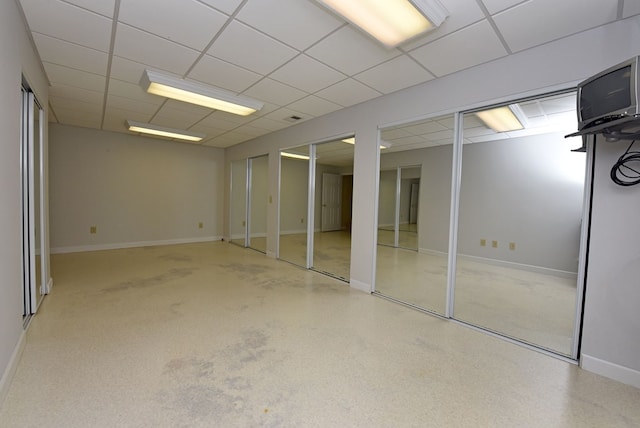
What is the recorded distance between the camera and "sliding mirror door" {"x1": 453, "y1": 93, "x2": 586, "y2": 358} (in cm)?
316

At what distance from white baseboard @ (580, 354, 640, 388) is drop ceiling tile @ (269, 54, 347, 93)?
3.26 m

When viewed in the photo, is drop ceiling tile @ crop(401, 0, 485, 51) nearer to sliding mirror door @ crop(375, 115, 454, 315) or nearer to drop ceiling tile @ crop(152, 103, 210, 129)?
sliding mirror door @ crop(375, 115, 454, 315)

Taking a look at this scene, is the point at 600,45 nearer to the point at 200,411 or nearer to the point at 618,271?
the point at 618,271

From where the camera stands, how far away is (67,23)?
2.17m

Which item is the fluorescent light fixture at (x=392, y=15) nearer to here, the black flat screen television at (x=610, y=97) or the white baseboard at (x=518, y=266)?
the black flat screen television at (x=610, y=97)

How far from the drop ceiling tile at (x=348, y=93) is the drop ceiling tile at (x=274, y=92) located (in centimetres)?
34

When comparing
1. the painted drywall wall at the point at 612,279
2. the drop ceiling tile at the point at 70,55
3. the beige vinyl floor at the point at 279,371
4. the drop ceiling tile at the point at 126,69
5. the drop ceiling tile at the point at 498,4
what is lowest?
the beige vinyl floor at the point at 279,371

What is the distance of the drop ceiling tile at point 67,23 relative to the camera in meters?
1.99

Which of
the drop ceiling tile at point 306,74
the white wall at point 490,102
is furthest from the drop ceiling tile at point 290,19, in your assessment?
the white wall at point 490,102

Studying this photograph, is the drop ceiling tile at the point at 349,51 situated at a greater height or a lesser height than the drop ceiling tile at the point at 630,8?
greater

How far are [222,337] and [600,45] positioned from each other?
3.76m

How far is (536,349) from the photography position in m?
2.35

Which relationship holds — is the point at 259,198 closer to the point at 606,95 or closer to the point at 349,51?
the point at 349,51

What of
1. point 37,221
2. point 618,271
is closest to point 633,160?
point 618,271
